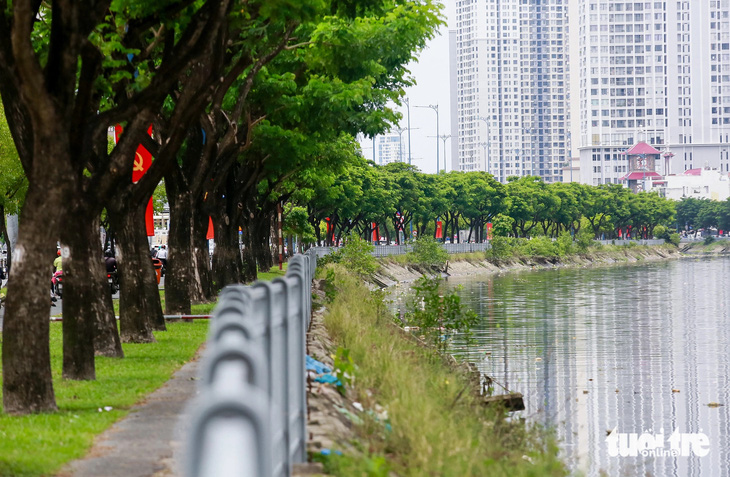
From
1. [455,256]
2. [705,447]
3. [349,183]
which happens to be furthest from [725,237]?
[705,447]

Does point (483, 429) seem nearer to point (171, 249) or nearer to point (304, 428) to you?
point (304, 428)

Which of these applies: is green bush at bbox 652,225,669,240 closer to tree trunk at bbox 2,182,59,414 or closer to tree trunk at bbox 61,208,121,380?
tree trunk at bbox 61,208,121,380

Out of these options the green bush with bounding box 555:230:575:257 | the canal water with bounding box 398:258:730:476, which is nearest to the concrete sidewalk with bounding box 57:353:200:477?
the canal water with bounding box 398:258:730:476

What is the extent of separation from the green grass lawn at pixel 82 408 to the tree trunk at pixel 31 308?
280 mm

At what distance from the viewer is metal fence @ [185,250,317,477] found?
8.88 feet

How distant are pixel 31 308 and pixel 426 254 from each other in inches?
2684

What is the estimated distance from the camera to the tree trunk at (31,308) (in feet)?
35.9

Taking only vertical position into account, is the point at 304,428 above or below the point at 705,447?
above

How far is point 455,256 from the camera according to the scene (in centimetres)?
9200

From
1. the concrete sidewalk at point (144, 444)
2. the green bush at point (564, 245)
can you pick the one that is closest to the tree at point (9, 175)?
the concrete sidewalk at point (144, 444)

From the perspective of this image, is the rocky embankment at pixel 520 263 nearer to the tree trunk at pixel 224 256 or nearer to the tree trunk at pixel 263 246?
the tree trunk at pixel 263 246

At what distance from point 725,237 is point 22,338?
164443 mm

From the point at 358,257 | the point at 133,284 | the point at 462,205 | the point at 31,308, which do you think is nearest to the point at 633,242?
the point at 462,205

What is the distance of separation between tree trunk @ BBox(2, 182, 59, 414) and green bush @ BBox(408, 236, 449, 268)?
2665 inches
